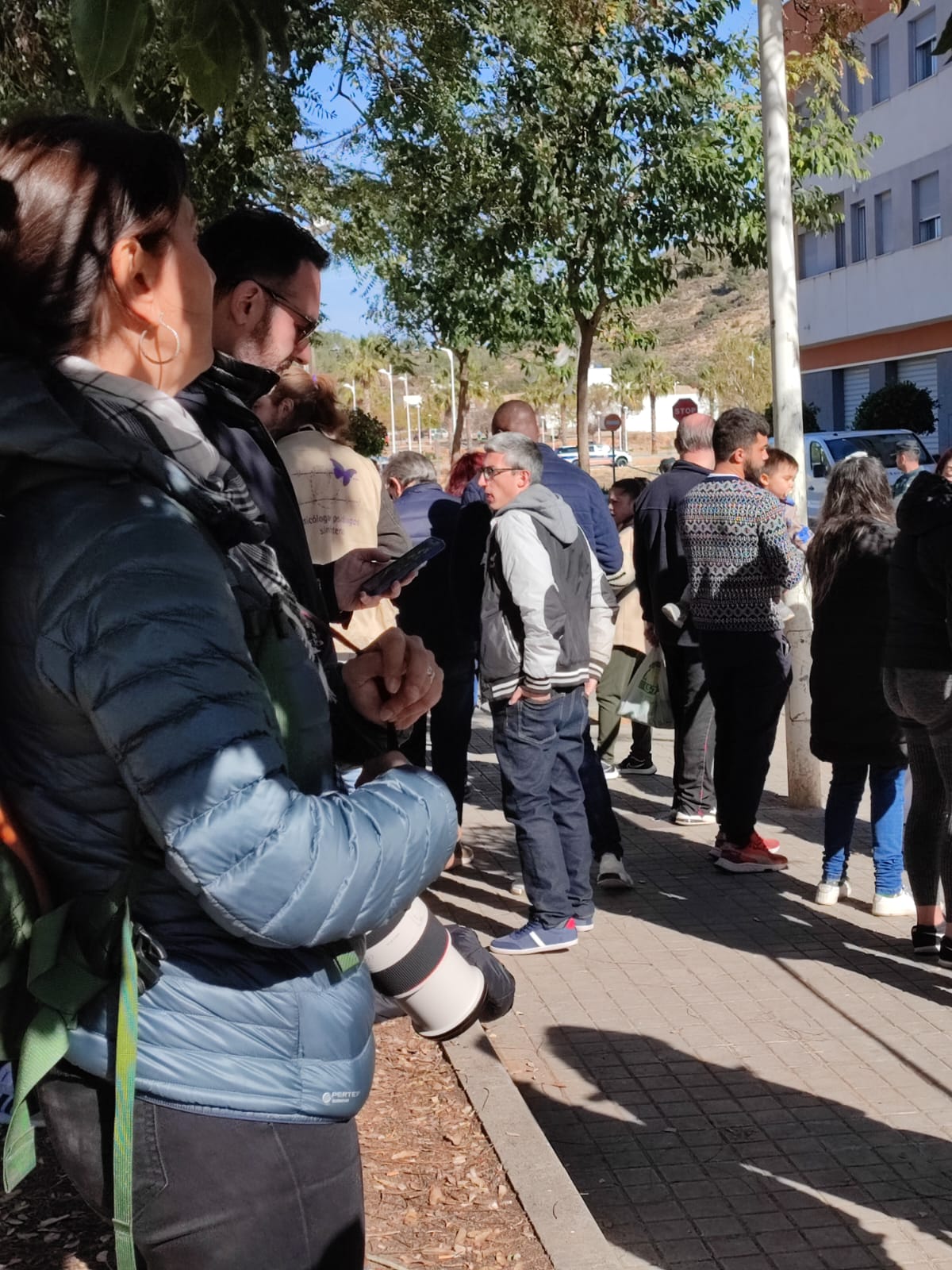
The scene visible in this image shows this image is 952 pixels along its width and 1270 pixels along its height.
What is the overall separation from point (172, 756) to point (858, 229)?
40.1 metres

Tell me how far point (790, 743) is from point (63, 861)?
722 centimetres

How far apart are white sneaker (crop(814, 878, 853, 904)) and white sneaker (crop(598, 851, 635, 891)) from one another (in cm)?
90

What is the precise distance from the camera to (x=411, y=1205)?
3707mm

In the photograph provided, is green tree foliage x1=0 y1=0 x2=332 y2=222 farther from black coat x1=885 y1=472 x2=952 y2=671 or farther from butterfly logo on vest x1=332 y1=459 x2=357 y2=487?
black coat x1=885 y1=472 x2=952 y2=671

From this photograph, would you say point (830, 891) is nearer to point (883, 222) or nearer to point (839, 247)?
point (883, 222)

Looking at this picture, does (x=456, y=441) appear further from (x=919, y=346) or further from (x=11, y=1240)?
(x=11, y=1240)

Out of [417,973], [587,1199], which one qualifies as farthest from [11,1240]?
[417,973]

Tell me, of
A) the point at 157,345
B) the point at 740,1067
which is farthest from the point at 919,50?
the point at 157,345

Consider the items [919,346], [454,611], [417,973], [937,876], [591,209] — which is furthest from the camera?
[919,346]

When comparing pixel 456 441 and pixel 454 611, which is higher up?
pixel 456 441

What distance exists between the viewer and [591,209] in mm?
14797

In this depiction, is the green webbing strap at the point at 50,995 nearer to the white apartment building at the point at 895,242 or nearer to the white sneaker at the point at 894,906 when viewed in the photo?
the white sneaker at the point at 894,906

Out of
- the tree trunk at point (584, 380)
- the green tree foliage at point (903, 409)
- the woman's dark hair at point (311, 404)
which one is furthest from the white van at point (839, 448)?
the woman's dark hair at point (311, 404)

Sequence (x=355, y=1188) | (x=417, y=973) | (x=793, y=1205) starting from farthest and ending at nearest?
(x=793, y=1205), (x=417, y=973), (x=355, y=1188)
